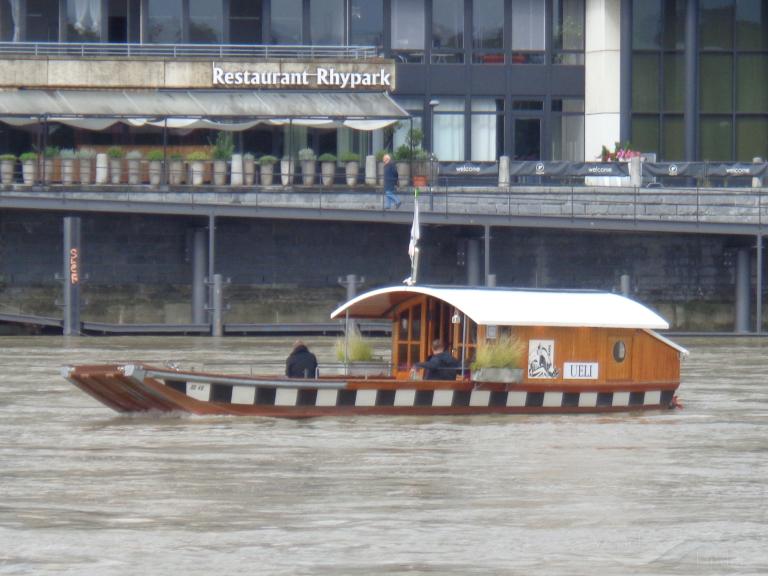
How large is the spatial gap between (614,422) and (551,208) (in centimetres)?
2127

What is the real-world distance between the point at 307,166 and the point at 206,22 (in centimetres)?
806

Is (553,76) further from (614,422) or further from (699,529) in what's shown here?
(699,529)

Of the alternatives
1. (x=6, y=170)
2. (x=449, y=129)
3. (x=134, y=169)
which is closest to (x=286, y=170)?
(x=134, y=169)

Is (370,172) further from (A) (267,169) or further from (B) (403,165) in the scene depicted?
(A) (267,169)

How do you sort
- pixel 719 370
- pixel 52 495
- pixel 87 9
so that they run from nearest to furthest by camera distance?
pixel 52 495 → pixel 719 370 → pixel 87 9

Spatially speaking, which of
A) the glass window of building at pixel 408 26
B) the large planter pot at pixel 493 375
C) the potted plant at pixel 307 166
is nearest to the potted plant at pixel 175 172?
the potted plant at pixel 307 166

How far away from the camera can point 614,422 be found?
96.2ft

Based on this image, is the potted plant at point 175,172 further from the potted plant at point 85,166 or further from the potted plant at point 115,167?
the potted plant at point 85,166

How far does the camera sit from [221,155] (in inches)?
2045

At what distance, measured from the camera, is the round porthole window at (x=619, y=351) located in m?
30.6

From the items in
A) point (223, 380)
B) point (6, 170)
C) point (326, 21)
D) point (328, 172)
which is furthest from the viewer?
point (326, 21)

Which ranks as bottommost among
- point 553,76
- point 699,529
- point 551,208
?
point 699,529

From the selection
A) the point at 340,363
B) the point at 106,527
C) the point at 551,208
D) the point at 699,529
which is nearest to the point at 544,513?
the point at 699,529

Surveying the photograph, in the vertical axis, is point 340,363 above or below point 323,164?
below
